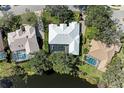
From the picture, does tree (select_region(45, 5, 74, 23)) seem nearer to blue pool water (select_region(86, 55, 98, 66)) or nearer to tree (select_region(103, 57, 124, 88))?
blue pool water (select_region(86, 55, 98, 66))

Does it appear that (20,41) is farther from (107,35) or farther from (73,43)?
(107,35)

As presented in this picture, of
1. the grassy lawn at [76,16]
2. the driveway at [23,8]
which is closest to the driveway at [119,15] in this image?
the grassy lawn at [76,16]

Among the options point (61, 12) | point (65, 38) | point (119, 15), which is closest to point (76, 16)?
point (61, 12)

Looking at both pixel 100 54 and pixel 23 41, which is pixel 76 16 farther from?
pixel 23 41

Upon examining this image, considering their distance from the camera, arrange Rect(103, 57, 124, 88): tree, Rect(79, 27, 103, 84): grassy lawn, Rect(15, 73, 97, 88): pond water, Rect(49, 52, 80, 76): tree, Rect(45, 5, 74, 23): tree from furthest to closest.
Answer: Rect(45, 5, 74, 23): tree
Rect(79, 27, 103, 84): grassy lawn
Rect(15, 73, 97, 88): pond water
Rect(49, 52, 80, 76): tree
Rect(103, 57, 124, 88): tree

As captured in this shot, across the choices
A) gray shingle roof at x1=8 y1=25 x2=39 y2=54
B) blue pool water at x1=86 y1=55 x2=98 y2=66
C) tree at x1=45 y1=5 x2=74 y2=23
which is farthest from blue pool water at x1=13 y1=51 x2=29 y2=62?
blue pool water at x1=86 y1=55 x2=98 y2=66

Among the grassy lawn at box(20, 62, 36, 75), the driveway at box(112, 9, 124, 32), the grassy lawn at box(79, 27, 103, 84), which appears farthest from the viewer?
the driveway at box(112, 9, 124, 32)

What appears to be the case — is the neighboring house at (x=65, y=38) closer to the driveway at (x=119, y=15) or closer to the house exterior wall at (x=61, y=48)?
the house exterior wall at (x=61, y=48)
